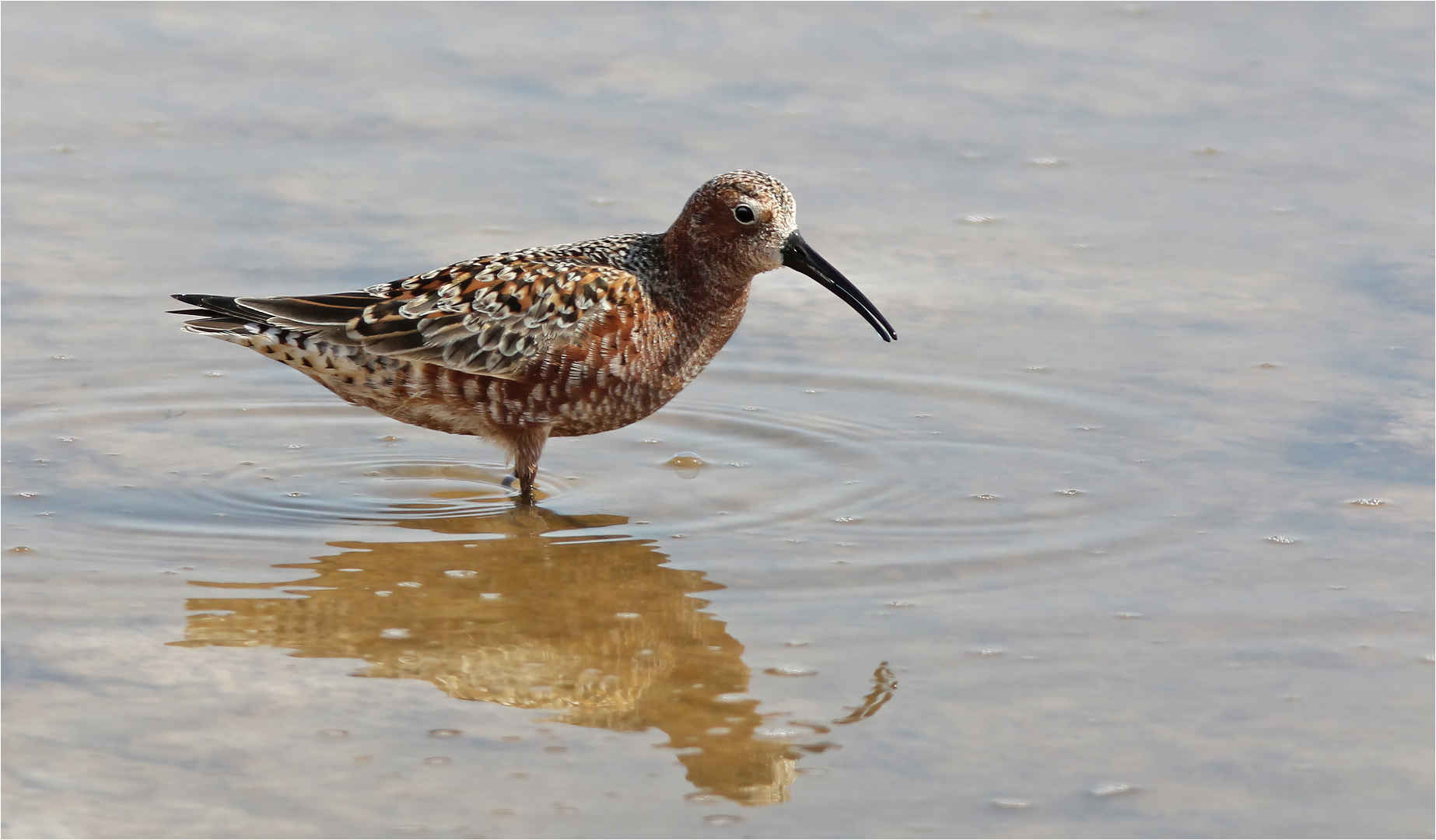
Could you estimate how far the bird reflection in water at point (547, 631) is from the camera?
20.9ft

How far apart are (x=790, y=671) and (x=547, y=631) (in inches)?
39.9

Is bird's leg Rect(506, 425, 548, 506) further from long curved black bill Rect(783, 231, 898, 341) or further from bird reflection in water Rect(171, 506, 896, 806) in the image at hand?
long curved black bill Rect(783, 231, 898, 341)

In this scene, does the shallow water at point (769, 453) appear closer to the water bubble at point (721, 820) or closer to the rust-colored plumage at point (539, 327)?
the water bubble at point (721, 820)

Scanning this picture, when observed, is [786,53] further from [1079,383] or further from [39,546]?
[39,546]

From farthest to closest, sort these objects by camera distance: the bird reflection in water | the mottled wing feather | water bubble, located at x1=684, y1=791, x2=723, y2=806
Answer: the mottled wing feather < the bird reflection in water < water bubble, located at x1=684, y1=791, x2=723, y2=806

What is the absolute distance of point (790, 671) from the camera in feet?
22.2

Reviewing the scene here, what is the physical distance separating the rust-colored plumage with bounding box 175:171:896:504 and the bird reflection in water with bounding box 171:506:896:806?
1.85ft

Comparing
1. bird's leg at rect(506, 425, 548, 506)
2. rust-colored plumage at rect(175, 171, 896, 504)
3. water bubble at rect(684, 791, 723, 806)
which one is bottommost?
water bubble at rect(684, 791, 723, 806)

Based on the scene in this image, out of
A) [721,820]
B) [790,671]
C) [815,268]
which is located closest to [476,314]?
[815,268]

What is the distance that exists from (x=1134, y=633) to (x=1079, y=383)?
2776 mm

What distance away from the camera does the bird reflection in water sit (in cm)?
638

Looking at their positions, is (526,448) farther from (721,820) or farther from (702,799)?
(721,820)

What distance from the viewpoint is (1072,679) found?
22.1 ft

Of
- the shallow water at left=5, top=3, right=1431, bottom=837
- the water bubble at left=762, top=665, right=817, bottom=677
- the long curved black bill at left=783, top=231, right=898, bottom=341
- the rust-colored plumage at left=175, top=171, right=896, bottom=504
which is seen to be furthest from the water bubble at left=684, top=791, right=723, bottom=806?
the long curved black bill at left=783, top=231, right=898, bottom=341
